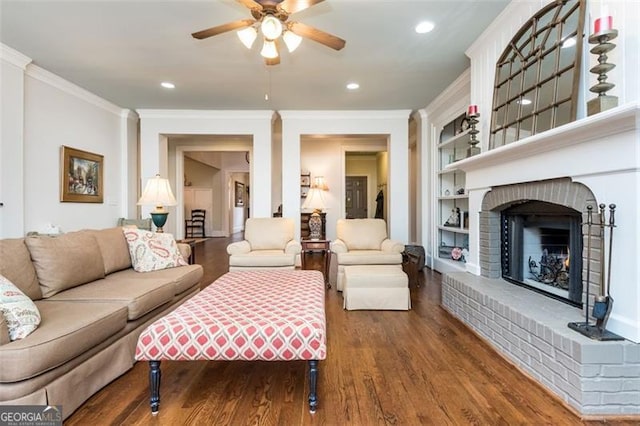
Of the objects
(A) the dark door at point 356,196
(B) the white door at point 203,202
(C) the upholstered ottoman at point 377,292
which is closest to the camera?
(C) the upholstered ottoman at point 377,292

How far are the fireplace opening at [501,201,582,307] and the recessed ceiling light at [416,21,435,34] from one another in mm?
1751

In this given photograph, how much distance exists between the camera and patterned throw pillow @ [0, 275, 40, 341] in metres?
1.45

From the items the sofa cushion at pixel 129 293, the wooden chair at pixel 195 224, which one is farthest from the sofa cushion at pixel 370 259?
the wooden chair at pixel 195 224

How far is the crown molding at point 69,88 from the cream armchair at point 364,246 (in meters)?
4.06

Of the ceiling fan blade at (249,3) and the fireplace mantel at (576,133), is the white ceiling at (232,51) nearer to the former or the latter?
Result: the ceiling fan blade at (249,3)

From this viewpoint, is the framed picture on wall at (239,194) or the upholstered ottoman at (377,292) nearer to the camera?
the upholstered ottoman at (377,292)

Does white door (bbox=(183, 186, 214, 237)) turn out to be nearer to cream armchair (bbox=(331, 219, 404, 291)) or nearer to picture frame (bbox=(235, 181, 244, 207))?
picture frame (bbox=(235, 181, 244, 207))

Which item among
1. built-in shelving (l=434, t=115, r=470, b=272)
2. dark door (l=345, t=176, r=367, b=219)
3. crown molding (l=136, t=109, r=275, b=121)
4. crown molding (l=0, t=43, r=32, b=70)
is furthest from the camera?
dark door (l=345, t=176, r=367, b=219)

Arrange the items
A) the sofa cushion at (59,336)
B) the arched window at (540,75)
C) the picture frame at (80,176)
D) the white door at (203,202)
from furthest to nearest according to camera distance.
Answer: the white door at (203,202), the picture frame at (80,176), the arched window at (540,75), the sofa cushion at (59,336)

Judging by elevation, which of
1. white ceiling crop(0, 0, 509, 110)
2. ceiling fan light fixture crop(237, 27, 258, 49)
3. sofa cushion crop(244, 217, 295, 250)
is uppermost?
white ceiling crop(0, 0, 509, 110)

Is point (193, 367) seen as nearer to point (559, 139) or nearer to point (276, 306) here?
point (276, 306)

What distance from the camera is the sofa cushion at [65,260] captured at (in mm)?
2105

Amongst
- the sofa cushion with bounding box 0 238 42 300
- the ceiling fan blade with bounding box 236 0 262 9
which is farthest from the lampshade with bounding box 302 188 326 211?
the sofa cushion with bounding box 0 238 42 300

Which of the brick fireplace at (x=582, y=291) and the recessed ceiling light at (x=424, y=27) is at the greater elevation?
the recessed ceiling light at (x=424, y=27)
